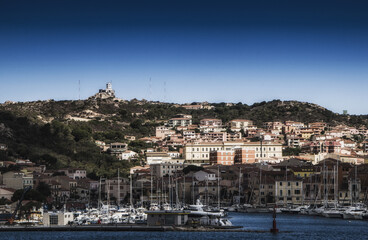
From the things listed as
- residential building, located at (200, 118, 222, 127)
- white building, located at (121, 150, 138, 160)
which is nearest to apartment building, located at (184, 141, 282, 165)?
white building, located at (121, 150, 138, 160)

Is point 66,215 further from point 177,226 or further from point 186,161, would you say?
point 186,161

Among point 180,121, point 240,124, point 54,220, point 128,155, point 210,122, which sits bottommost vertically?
point 54,220

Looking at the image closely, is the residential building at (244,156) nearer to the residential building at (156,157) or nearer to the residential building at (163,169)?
the residential building at (156,157)

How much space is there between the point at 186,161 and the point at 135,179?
26.0 meters

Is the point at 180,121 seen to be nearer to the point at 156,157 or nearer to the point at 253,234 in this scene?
the point at 156,157

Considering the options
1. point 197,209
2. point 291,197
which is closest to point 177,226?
point 197,209

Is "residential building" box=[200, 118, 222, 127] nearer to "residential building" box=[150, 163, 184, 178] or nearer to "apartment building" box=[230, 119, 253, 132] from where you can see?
"apartment building" box=[230, 119, 253, 132]

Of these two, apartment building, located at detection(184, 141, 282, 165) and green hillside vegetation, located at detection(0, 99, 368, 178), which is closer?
green hillside vegetation, located at detection(0, 99, 368, 178)

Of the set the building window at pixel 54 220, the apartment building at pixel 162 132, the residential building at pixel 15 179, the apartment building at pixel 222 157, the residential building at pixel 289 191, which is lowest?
the residential building at pixel 289 191

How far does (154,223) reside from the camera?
52.5 metres

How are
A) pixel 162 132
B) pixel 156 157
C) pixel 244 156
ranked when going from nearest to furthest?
pixel 156 157 → pixel 244 156 → pixel 162 132

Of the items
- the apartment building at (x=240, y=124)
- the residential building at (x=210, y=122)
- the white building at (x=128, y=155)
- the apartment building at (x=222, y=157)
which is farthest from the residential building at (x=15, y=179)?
the residential building at (x=210, y=122)

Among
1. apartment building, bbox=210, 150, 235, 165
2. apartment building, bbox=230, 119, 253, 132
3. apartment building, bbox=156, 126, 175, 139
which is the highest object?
apartment building, bbox=230, 119, 253, 132

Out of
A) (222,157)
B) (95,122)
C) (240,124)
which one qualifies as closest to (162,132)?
(95,122)
